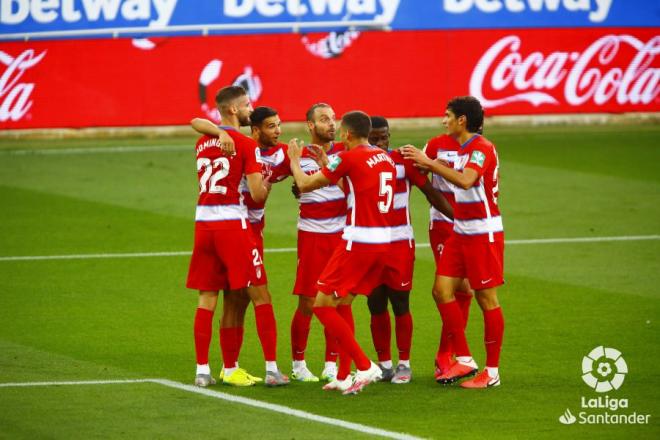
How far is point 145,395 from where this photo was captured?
9.48 meters

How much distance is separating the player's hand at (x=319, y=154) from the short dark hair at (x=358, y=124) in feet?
0.94

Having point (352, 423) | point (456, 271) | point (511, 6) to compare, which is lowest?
point (352, 423)

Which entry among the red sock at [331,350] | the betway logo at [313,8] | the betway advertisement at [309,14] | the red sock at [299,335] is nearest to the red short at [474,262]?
the red sock at [331,350]

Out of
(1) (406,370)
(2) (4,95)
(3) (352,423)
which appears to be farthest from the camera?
(2) (4,95)

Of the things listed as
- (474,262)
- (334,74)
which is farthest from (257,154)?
(334,74)

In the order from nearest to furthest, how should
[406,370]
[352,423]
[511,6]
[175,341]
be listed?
[352,423] < [406,370] < [175,341] < [511,6]

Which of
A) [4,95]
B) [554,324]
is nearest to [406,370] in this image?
[554,324]

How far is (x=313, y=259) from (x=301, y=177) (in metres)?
0.83

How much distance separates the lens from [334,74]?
2408cm

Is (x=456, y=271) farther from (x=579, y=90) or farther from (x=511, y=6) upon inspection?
(x=511, y=6)

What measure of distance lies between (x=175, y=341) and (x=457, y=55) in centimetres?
1425

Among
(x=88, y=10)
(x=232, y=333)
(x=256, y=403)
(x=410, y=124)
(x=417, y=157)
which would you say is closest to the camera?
(x=256, y=403)

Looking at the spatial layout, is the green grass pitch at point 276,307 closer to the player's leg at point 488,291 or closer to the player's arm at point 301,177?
the player's leg at point 488,291

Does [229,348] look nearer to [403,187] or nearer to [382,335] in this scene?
[382,335]
